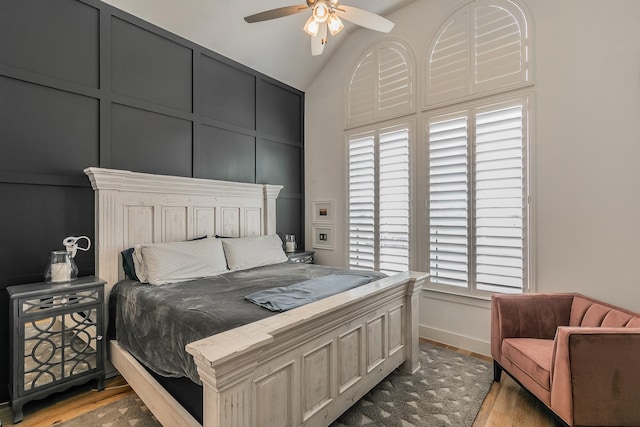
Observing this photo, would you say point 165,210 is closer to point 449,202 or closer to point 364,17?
point 364,17

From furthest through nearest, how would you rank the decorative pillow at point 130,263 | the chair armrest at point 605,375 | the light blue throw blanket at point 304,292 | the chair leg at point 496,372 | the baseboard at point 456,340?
the baseboard at point 456,340, the decorative pillow at point 130,263, the chair leg at point 496,372, the light blue throw blanket at point 304,292, the chair armrest at point 605,375

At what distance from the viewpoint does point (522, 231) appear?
8.73 feet

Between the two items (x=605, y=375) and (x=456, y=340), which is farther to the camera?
(x=456, y=340)

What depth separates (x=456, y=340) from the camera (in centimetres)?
303

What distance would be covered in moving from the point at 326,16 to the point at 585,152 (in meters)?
2.31

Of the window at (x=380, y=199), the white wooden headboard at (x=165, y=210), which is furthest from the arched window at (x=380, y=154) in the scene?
the white wooden headboard at (x=165, y=210)

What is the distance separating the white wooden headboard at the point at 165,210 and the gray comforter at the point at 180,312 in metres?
0.40

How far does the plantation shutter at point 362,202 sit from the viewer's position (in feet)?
12.1

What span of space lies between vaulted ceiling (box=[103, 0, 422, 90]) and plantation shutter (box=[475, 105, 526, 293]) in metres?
1.82

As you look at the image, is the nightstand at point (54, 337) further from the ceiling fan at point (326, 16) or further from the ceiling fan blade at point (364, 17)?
the ceiling fan blade at point (364, 17)

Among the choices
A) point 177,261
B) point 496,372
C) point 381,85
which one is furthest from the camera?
point 381,85

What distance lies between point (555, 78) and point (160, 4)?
363cm

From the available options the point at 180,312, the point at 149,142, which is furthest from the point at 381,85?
the point at 180,312

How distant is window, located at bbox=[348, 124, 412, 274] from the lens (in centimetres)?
342
